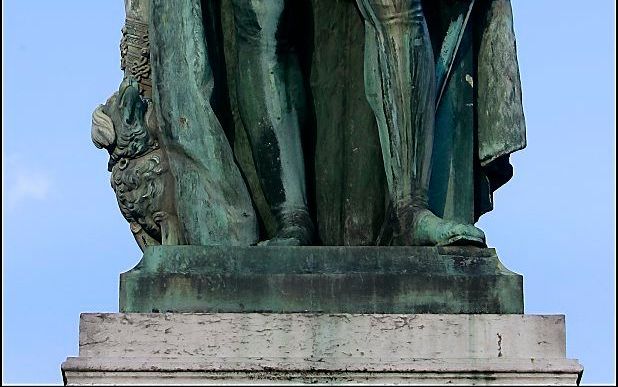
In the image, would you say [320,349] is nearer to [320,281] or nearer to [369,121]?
[320,281]

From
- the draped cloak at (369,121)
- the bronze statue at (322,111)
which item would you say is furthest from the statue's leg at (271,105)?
the draped cloak at (369,121)

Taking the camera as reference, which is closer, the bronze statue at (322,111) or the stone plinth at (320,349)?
the stone plinth at (320,349)

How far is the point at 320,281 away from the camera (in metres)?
11.6

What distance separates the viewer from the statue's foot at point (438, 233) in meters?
11.8

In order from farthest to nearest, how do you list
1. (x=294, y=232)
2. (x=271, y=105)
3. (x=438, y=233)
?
(x=271, y=105)
(x=294, y=232)
(x=438, y=233)

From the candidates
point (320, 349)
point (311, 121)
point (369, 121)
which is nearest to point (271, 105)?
point (311, 121)

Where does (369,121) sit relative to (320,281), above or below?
above

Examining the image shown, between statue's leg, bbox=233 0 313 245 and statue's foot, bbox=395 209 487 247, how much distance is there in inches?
22.0

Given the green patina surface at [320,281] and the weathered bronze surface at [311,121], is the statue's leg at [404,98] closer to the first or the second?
the weathered bronze surface at [311,121]

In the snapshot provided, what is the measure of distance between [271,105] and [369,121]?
0.53m

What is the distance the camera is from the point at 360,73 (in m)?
12.6

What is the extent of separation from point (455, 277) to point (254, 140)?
1360 mm

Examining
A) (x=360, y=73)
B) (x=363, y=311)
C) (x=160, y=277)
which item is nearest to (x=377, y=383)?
(x=363, y=311)

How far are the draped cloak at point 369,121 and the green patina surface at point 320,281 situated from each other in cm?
73
